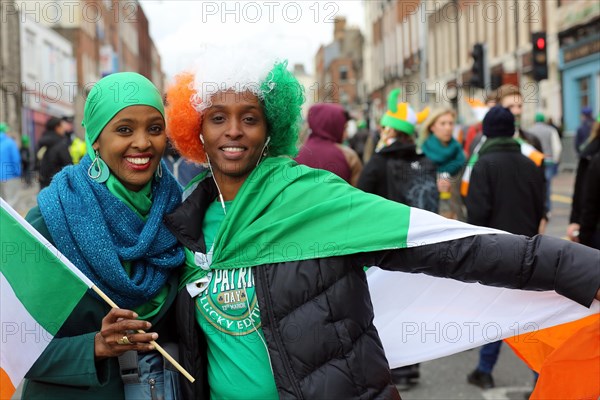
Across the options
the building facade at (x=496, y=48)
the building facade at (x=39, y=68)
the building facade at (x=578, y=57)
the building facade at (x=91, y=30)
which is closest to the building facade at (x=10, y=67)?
the building facade at (x=39, y=68)

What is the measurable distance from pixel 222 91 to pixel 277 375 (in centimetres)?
94

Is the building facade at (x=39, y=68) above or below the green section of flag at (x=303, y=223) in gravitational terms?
above

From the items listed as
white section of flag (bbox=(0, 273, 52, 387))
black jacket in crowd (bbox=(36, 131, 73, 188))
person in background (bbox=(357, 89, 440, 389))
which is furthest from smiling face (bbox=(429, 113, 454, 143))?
white section of flag (bbox=(0, 273, 52, 387))

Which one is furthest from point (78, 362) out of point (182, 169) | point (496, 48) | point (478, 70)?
point (496, 48)

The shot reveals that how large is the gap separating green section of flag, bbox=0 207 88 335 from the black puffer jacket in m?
0.62

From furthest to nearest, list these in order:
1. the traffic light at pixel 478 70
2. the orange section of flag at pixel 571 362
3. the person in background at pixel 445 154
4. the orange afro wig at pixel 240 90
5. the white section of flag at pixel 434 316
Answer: the traffic light at pixel 478 70, the person in background at pixel 445 154, the white section of flag at pixel 434 316, the orange section of flag at pixel 571 362, the orange afro wig at pixel 240 90

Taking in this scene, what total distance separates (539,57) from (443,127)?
838cm

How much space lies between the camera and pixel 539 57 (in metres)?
14.9

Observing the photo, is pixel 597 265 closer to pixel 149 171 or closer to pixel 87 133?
pixel 149 171

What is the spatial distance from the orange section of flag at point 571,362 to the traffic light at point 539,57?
42.0ft

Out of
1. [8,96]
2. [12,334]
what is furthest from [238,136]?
[8,96]

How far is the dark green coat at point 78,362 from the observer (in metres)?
2.39

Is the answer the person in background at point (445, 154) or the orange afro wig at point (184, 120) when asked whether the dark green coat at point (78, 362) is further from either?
the person in background at point (445, 154)

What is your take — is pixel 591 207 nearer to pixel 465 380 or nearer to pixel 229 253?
pixel 465 380
